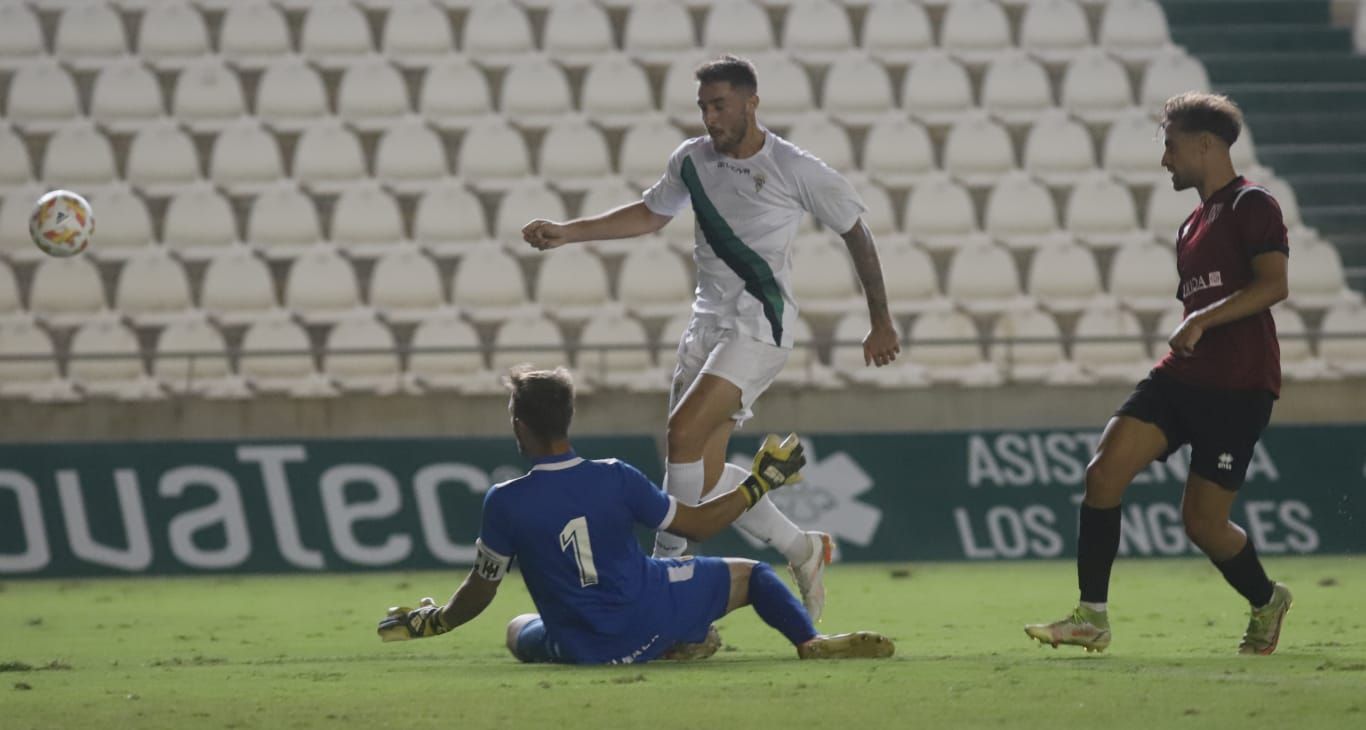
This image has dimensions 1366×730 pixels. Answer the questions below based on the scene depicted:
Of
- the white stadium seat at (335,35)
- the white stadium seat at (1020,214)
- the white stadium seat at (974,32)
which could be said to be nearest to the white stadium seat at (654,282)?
the white stadium seat at (1020,214)

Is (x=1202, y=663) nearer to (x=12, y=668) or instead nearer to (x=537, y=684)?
(x=537, y=684)

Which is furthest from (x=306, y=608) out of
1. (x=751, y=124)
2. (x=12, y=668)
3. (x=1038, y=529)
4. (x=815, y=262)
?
(x=815, y=262)

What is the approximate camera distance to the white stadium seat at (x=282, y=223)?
14.1m

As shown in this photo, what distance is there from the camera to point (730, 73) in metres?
6.98

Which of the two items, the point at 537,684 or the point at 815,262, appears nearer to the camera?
the point at 537,684

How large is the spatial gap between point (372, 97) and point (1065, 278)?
5.63 metres

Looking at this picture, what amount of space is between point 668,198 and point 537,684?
242 cm

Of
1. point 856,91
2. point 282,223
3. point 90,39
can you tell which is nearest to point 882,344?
point 282,223

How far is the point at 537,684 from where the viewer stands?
5.66 m

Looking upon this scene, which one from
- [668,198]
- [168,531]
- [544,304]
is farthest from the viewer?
[544,304]

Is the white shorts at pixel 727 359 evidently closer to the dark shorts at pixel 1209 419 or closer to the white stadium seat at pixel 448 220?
the dark shorts at pixel 1209 419

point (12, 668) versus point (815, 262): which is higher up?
point (815, 262)

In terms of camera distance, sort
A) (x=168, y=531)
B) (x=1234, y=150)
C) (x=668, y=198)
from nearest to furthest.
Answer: (x=668, y=198), (x=168, y=531), (x=1234, y=150)

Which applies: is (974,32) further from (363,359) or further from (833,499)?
(363,359)
